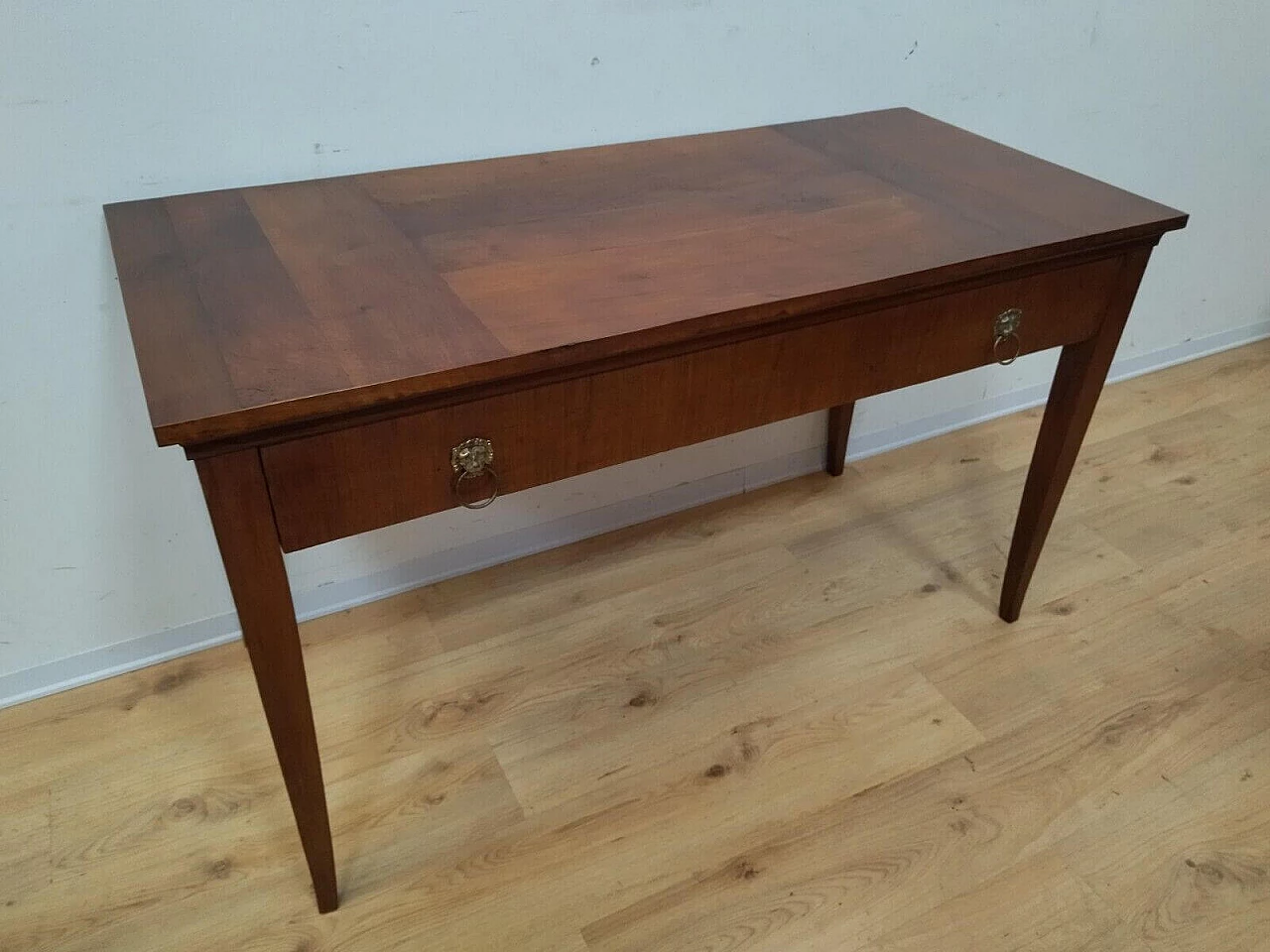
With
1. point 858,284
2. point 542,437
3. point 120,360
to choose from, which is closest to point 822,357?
point 858,284

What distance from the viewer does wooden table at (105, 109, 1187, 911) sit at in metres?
0.88

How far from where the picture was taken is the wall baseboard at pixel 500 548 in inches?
59.1

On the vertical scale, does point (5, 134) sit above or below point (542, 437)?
above

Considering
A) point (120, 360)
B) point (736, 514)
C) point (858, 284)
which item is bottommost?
point (736, 514)

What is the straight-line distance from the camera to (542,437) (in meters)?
0.98

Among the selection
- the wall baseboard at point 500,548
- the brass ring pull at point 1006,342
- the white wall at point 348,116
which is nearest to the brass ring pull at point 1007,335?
the brass ring pull at point 1006,342

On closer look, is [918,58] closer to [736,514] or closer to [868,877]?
[736,514]

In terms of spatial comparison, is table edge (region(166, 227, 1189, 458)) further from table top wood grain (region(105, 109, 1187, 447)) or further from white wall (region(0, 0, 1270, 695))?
white wall (region(0, 0, 1270, 695))

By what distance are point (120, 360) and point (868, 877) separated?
1.18 meters

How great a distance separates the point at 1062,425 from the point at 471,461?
36.1 inches

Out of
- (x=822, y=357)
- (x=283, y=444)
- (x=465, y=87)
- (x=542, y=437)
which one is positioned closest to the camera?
(x=283, y=444)

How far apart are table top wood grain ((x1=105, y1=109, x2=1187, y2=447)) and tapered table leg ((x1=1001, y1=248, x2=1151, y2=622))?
0.12 meters

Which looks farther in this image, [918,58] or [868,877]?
[918,58]

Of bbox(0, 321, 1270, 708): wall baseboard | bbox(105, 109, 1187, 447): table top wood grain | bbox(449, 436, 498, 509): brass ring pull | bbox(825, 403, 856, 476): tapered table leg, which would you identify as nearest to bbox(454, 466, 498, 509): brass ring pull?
bbox(449, 436, 498, 509): brass ring pull
